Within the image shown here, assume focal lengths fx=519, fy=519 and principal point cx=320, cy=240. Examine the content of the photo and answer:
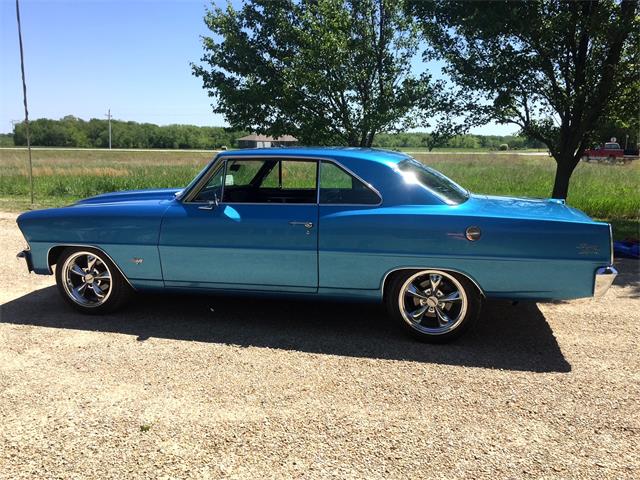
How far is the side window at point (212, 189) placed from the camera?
179 inches

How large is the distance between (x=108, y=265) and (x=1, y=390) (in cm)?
157

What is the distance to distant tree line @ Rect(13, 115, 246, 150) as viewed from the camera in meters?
105

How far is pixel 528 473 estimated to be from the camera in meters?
2.50

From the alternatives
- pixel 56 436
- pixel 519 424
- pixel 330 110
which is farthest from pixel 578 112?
pixel 56 436

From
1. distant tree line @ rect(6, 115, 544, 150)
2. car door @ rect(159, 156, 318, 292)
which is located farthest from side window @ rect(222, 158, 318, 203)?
distant tree line @ rect(6, 115, 544, 150)

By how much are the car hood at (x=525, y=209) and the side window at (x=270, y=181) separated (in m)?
1.46

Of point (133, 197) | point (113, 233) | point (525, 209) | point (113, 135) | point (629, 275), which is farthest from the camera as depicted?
point (113, 135)

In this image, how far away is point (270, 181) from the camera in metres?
5.16

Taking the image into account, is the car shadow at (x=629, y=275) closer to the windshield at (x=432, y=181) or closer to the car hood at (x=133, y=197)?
the windshield at (x=432, y=181)

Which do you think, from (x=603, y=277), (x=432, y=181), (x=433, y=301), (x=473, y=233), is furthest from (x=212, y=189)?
(x=603, y=277)

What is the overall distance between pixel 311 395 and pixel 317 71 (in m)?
7.60

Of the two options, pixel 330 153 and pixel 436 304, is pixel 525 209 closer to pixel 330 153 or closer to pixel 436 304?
pixel 436 304

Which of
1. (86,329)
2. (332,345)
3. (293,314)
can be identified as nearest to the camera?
(332,345)

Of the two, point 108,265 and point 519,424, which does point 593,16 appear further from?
point 108,265
